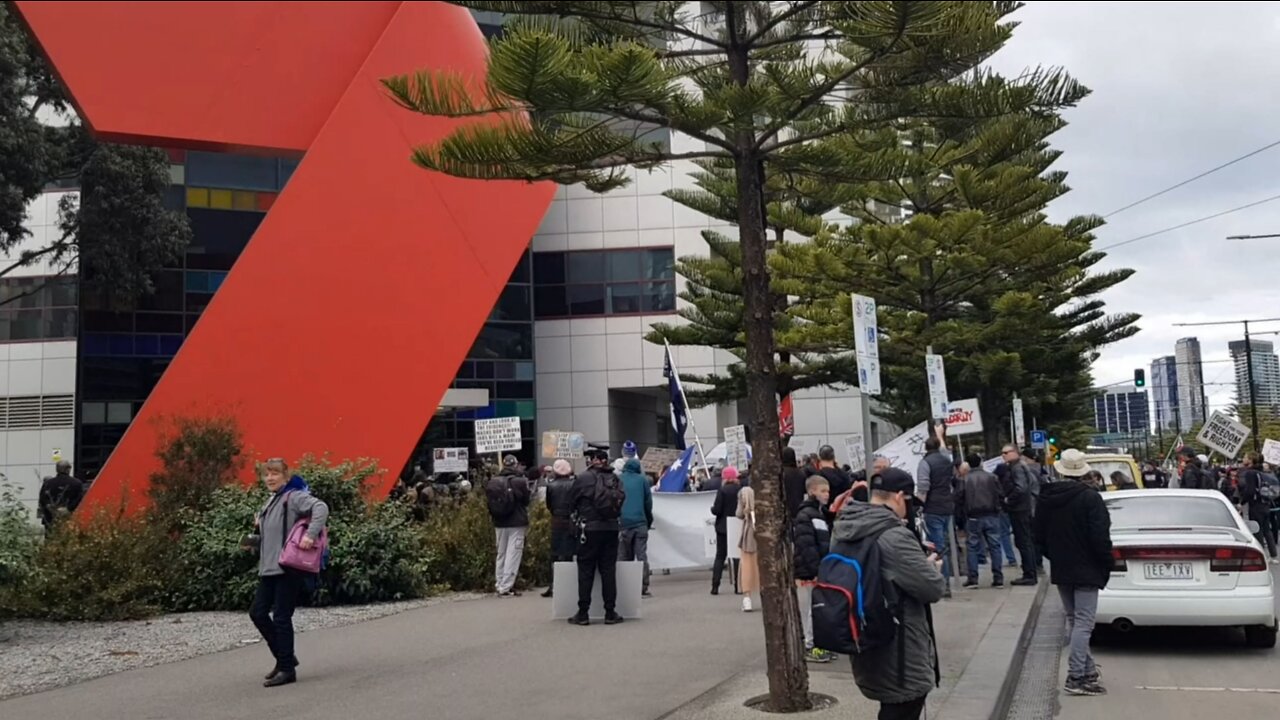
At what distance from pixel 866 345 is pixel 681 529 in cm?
823

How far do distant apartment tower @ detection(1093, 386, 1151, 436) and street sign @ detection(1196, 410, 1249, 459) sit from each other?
7727cm

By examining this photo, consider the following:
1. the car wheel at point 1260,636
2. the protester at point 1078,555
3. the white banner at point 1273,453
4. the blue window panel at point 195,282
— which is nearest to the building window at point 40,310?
the blue window panel at point 195,282

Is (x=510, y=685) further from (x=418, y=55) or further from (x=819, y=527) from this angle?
(x=418, y=55)

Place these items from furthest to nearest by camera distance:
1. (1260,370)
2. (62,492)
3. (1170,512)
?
(1260,370), (62,492), (1170,512)

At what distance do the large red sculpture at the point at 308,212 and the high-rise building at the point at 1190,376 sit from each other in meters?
39.2

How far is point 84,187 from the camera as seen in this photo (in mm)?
28578

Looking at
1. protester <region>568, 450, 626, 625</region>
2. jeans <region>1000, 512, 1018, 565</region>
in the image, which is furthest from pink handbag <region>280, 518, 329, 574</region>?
jeans <region>1000, 512, 1018, 565</region>

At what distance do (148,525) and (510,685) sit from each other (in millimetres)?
6527

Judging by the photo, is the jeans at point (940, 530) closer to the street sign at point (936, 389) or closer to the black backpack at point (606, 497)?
the street sign at point (936, 389)

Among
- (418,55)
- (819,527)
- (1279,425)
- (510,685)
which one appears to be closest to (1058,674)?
(819,527)

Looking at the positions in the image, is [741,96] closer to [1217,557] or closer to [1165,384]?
[1217,557]

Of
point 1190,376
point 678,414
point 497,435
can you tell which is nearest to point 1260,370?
point 1190,376

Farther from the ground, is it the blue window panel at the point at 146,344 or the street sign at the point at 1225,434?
the blue window panel at the point at 146,344

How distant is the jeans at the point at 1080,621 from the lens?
8203 millimetres
